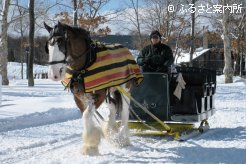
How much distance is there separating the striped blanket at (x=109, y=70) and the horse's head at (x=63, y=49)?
22cm

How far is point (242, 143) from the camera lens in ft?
23.1

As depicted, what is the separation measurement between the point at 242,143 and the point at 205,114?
1346 mm

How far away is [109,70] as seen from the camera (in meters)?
6.25

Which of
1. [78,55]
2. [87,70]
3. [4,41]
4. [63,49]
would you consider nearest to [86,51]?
[78,55]

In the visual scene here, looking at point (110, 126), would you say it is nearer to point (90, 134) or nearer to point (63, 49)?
point (90, 134)

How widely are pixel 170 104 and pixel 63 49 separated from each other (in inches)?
114

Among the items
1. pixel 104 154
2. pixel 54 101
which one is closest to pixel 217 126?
pixel 104 154

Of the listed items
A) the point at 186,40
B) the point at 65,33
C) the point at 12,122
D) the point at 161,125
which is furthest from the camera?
the point at 186,40

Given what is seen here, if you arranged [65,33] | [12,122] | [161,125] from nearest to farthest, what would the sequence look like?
[65,33], [161,125], [12,122]

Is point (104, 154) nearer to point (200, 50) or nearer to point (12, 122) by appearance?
point (12, 122)

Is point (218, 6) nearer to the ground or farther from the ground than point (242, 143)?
farther from the ground

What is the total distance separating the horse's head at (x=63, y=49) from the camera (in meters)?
5.39

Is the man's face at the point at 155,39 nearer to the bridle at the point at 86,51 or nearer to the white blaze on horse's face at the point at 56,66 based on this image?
the bridle at the point at 86,51

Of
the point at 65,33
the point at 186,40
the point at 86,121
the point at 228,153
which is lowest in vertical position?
the point at 228,153
